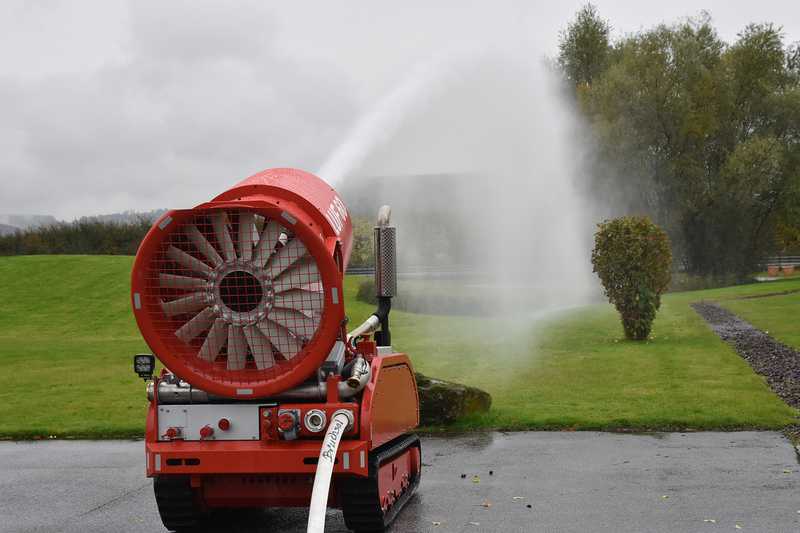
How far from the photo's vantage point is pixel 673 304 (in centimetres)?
3425

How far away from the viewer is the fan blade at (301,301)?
6.65 meters

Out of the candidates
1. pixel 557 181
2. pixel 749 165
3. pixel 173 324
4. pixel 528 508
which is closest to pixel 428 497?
pixel 528 508

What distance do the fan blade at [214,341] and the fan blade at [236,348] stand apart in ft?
0.24

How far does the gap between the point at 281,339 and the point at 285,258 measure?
546 millimetres

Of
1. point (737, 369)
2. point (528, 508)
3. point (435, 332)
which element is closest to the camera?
point (528, 508)

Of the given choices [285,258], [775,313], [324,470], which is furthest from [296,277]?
[775,313]

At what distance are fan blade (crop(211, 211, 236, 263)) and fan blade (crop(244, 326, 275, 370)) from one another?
19.9 inches

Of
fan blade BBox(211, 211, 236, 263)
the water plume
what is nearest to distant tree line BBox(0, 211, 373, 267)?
the water plume

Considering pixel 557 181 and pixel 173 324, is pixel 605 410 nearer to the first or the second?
pixel 173 324

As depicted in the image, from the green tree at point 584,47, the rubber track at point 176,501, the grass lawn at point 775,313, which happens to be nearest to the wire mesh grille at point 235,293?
the rubber track at point 176,501

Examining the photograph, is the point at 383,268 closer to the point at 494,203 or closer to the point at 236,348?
the point at 236,348

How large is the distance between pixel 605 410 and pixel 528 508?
5.20 m

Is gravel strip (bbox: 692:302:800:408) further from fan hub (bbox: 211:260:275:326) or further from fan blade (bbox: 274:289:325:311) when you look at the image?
fan hub (bbox: 211:260:275:326)

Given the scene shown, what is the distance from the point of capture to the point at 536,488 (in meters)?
8.74
